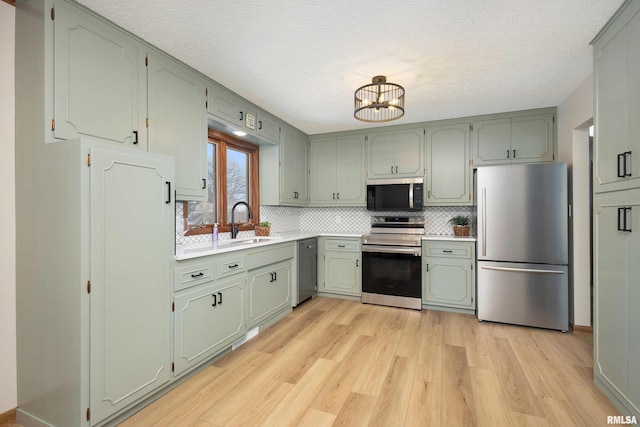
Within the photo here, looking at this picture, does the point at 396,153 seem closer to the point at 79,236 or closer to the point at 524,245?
the point at 524,245

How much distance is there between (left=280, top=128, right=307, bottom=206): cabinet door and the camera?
157 inches

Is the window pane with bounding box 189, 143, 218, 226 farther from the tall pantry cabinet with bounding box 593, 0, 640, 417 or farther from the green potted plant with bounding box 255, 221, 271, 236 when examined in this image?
the tall pantry cabinet with bounding box 593, 0, 640, 417

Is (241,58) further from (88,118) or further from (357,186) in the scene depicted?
(357,186)

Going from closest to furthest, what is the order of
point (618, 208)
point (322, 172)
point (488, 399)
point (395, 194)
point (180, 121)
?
point (618, 208) < point (488, 399) < point (180, 121) < point (395, 194) < point (322, 172)

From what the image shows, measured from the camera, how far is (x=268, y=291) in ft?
9.97

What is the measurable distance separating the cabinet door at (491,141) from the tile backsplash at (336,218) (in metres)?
0.71

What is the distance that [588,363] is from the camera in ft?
7.61

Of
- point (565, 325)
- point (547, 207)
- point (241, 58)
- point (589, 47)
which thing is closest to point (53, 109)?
point (241, 58)

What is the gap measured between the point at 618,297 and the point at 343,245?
269 centimetres

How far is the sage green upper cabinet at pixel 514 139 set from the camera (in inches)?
134

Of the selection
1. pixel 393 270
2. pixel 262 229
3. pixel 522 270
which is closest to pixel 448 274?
pixel 393 270

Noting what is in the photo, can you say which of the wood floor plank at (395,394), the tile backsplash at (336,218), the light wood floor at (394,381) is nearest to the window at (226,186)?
the tile backsplash at (336,218)

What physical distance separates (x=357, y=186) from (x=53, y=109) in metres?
3.37
